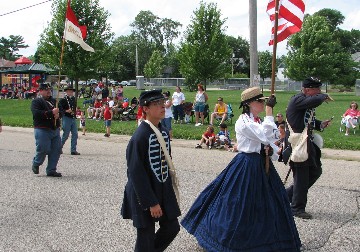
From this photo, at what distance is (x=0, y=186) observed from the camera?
8.42 m

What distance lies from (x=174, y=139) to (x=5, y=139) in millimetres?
5715

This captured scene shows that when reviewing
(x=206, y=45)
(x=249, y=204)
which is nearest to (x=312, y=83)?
(x=249, y=204)

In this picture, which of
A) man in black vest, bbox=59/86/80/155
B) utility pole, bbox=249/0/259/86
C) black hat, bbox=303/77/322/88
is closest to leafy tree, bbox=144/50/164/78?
utility pole, bbox=249/0/259/86

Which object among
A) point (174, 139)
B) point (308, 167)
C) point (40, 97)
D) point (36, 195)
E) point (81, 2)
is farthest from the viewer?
point (81, 2)

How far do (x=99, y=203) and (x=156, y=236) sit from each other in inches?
120

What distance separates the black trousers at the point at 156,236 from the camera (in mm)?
4062

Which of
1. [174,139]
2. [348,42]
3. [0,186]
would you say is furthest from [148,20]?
[0,186]

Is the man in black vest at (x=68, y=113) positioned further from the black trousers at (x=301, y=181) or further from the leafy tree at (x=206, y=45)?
the leafy tree at (x=206, y=45)

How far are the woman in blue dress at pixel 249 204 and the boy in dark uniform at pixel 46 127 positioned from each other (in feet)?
15.7

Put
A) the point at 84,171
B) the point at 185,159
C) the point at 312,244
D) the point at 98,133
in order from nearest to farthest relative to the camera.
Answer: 1. the point at 312,244
2. the point at 84,171
3. the point at 185,159
4. the point at 98,133

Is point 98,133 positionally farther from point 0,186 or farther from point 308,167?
point 308,167

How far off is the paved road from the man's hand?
136cm

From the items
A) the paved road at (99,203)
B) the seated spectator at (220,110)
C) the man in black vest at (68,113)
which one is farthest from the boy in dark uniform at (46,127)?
the seated spectator at (220,110)

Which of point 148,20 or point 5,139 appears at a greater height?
point 148,20
